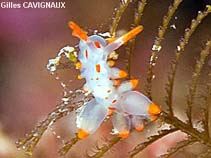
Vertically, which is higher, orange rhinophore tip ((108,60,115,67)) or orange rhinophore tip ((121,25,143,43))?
orange rhinophore tip ((121,25,143,43))

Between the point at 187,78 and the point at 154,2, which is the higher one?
the point at 154,2

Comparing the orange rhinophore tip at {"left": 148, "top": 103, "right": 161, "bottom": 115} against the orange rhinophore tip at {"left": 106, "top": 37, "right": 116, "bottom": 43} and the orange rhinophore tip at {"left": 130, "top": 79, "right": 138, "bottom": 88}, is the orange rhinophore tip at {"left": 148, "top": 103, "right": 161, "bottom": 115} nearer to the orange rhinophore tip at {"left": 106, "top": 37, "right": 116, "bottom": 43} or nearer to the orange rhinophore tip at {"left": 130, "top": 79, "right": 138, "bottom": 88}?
the orange rhinophore tip at {"left": 130, "top": 79, "right": 138, "bottom": 88}

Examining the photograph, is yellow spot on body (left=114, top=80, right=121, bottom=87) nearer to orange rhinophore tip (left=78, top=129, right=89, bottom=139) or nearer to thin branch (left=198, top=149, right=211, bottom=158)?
orange rhinophore tip (left=78, top=129, right=89, bottom=139)

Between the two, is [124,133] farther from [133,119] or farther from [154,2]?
[154,2]

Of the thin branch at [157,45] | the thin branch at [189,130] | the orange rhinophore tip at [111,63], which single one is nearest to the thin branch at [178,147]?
the thin branch at [189,130]

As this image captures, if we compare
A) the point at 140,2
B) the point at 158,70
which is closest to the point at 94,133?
the point at 158,70

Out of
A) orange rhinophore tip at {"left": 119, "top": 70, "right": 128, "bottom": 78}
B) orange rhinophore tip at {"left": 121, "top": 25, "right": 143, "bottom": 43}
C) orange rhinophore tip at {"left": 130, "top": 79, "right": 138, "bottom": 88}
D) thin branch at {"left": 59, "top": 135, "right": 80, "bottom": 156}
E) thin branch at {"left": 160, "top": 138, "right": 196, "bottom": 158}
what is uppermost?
orange rhinophore tip at {"left": 121, "top": 25, "right": 143, "bottom": 43}

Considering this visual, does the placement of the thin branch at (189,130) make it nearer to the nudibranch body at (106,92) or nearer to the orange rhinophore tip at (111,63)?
the nudibranch body at (106,92)

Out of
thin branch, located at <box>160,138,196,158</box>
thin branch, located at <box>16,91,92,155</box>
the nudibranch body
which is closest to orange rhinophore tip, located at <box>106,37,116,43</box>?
the nudibranch body
